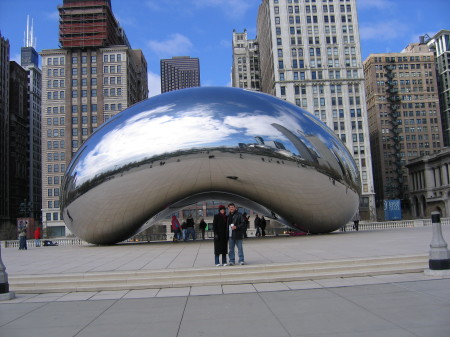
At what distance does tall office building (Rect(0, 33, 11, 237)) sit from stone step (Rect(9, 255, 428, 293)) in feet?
367

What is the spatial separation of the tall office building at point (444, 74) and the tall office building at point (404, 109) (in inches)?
293

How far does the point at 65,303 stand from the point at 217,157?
24.7 ft

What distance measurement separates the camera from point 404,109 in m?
125

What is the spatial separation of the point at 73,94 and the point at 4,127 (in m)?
33.7

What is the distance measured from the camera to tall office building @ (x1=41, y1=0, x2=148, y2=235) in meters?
92.1

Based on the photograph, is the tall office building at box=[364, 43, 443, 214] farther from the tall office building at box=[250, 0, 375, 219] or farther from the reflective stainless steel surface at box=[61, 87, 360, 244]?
the reflective stainless steel surface at box=[61, 87, 360, 244]

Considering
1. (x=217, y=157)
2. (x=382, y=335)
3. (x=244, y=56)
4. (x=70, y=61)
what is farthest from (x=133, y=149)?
(x=244, y=56)

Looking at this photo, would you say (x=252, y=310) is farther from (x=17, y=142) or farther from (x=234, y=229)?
(x=17, y=142)

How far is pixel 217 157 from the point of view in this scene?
44.6 ft

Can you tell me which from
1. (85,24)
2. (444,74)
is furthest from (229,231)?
(444,74)

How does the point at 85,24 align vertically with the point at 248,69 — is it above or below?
above

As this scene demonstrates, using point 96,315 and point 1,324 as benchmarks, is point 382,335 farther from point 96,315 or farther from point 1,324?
point 1,324

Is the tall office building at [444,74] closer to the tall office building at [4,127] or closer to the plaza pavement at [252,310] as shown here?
the tall office building at [4,127]

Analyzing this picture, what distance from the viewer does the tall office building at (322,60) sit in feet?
295
